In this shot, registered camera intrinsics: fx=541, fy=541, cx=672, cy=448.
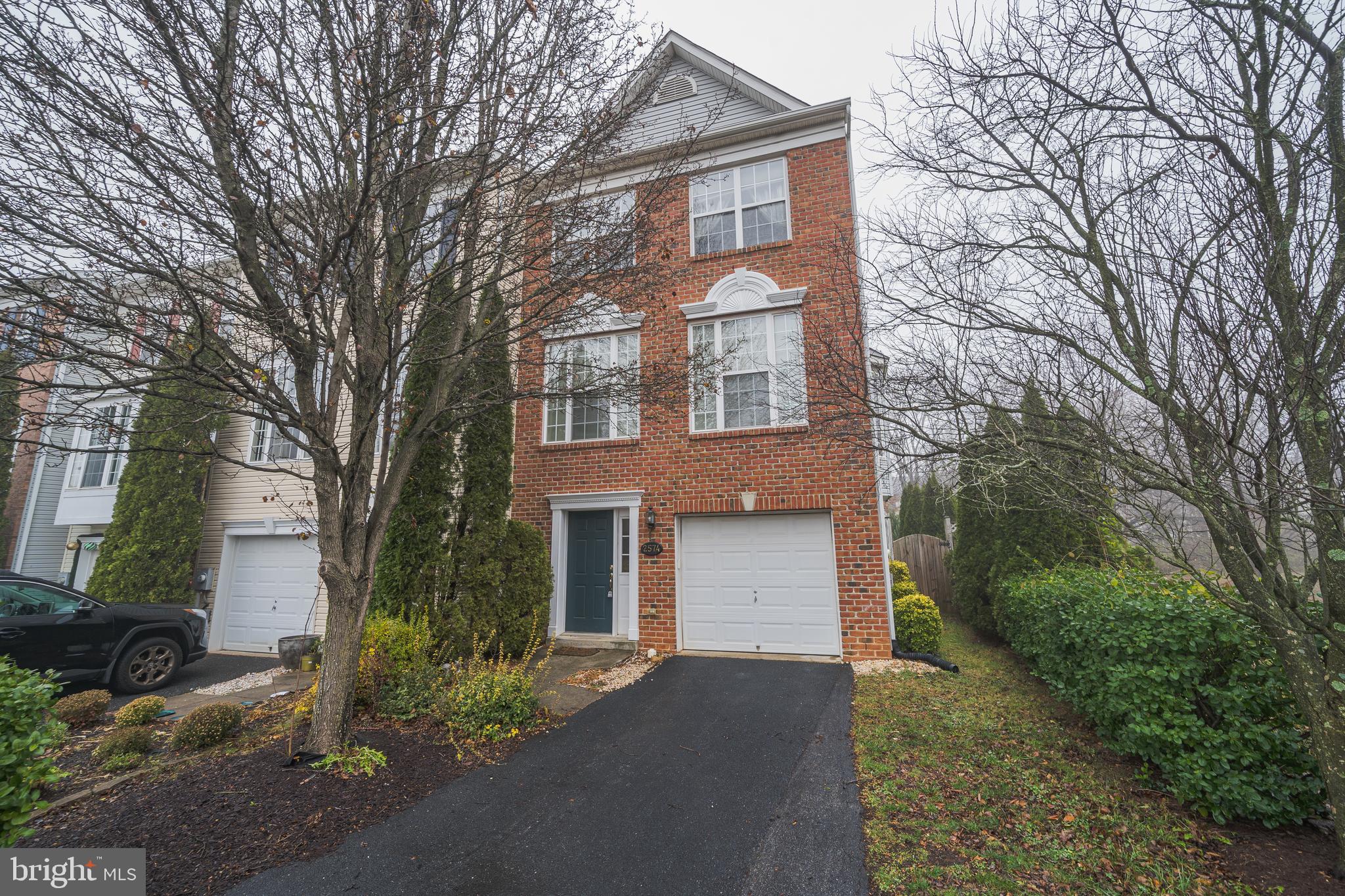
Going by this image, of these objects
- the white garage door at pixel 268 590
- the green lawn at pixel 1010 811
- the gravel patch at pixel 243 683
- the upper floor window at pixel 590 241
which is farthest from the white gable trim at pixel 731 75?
the gravel patch at pixel 243 683

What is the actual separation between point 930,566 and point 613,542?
25.1 feet

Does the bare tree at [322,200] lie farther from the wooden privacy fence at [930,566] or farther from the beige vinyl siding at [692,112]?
the wooden privacy fence at [930,566]

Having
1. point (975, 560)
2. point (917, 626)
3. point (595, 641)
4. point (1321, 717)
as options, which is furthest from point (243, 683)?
point (975, 560)

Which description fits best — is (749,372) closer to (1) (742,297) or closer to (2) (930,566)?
(1) (742,297)

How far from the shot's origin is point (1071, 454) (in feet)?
12.2

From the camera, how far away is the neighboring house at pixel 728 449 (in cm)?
792

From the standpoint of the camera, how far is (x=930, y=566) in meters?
12.3

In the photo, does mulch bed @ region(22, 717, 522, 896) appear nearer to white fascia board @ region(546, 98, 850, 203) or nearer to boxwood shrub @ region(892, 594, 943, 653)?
boxwood shrub @ region(892, 594, 943, 653)

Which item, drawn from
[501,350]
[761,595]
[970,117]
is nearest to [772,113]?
[970,117]

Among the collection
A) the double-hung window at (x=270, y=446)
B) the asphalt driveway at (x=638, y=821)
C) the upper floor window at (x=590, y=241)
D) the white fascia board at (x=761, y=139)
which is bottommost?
the asphalt driveway at (x=638, y=821)

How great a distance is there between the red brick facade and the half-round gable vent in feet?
7.76

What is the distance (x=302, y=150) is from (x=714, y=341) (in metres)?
5.91

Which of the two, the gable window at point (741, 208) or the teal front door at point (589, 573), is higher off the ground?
the gable window at point (741, 208)

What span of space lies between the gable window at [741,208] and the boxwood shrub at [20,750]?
892 cm
